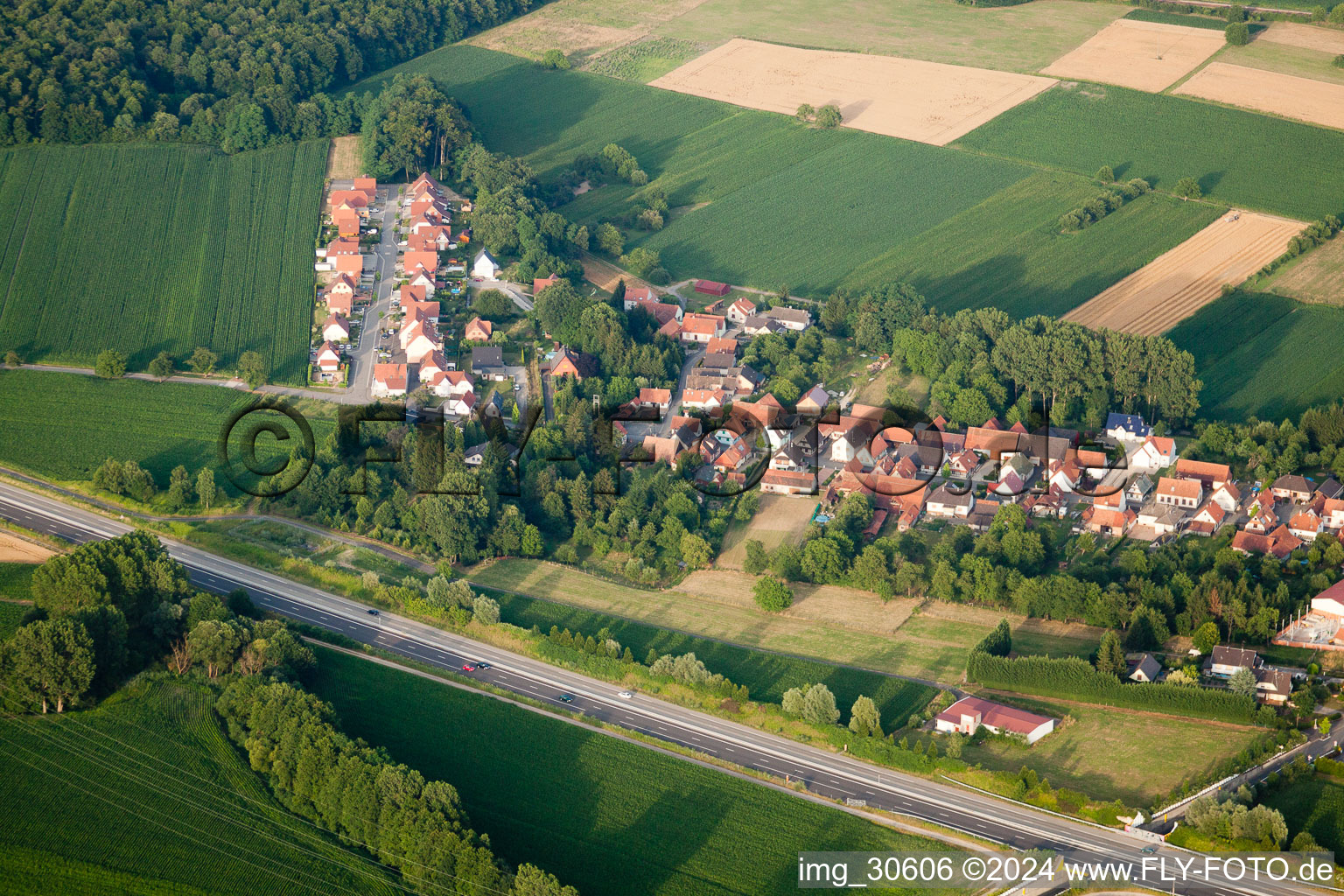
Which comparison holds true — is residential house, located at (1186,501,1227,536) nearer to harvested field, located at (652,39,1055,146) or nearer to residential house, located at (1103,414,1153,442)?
residential house, located at (1103,414,1153,442)

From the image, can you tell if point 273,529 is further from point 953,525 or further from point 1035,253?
point 1035,253

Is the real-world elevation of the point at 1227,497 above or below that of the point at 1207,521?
above

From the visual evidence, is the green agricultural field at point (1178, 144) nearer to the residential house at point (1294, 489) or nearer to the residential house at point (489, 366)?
Result: the residential house at point (1294, 489)

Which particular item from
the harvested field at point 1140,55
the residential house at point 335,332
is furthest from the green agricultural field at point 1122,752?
the harvested field at point 1140,55

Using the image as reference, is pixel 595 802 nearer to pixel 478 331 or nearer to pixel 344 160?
pixel 478 331

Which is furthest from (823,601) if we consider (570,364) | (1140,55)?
(1140,55)

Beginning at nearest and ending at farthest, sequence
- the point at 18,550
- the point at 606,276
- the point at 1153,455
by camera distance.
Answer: the point at 18,550 < the point at 1153,455 < the point at 606,276
